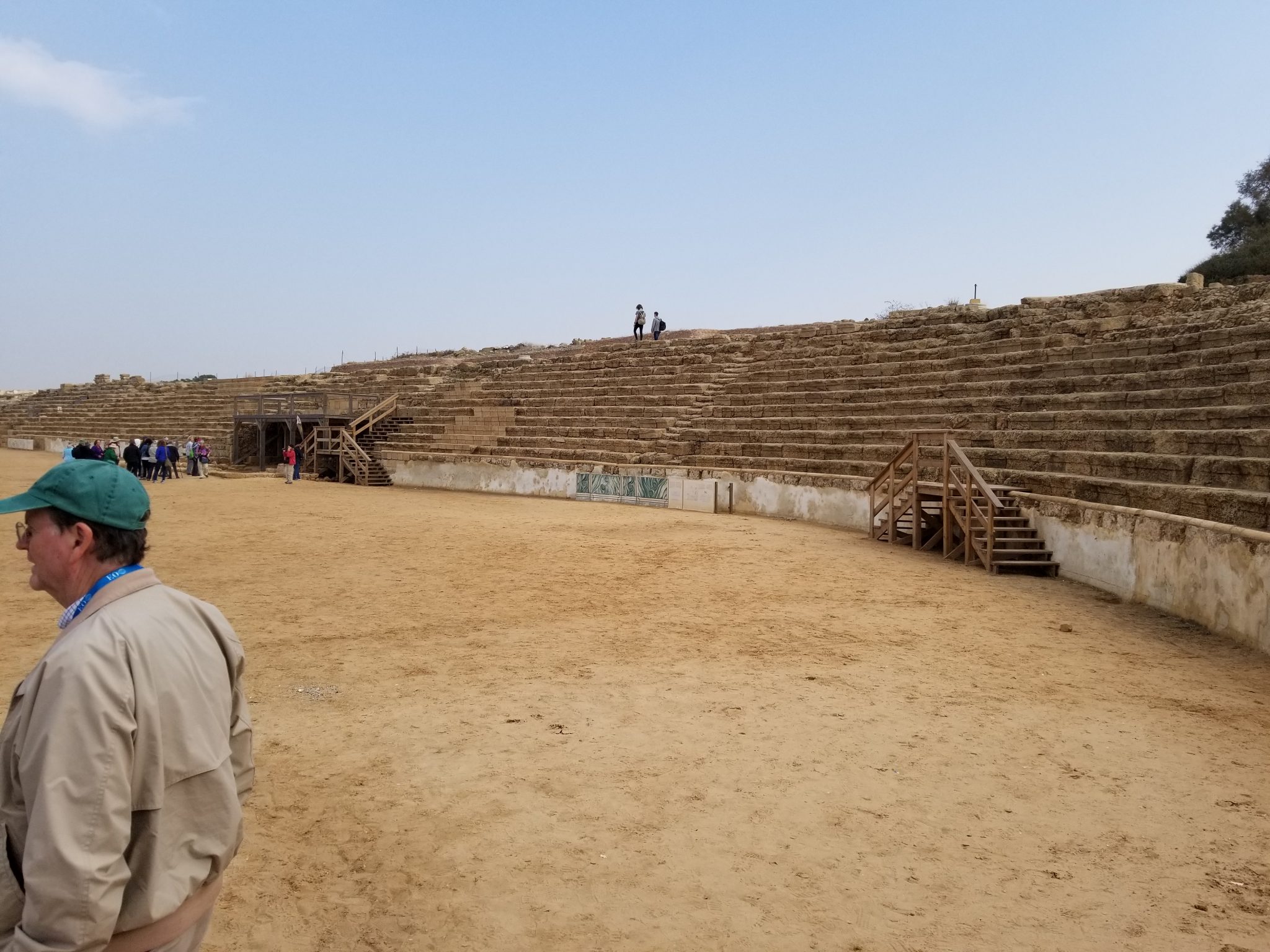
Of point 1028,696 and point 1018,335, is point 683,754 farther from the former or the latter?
point 1018,335

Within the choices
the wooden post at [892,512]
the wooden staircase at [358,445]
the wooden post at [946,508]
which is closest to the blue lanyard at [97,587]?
the wooden post at [946,508]

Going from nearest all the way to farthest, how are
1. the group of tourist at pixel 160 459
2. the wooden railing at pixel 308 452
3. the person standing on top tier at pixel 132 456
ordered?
the person standing on top tier at pixel 132 456 < the group of tourist at pixel 160 459 < the wooden railing at pixel 308 452

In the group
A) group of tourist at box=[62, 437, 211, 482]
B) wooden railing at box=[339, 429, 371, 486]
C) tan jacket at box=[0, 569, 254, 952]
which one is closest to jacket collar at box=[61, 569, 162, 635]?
tan jacket at box=[0, 569, 254, 952]

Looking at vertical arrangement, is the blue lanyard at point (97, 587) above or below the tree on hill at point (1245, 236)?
below

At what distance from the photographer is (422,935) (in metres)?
3.28

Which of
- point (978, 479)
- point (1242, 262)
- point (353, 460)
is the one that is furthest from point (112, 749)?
point (1242, 262)

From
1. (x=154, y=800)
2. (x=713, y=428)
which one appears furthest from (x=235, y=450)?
(x=154, y=800)

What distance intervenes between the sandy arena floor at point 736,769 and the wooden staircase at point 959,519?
1.46 metres

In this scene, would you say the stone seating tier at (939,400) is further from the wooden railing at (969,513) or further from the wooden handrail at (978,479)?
the wooden handrail at (978,479)

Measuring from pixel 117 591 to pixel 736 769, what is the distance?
3.72 metres

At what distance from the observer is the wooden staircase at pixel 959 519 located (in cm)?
1129

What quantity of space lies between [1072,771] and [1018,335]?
15306mm

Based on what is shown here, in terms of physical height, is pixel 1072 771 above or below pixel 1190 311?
below

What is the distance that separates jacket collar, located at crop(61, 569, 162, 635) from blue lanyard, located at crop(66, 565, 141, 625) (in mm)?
10
